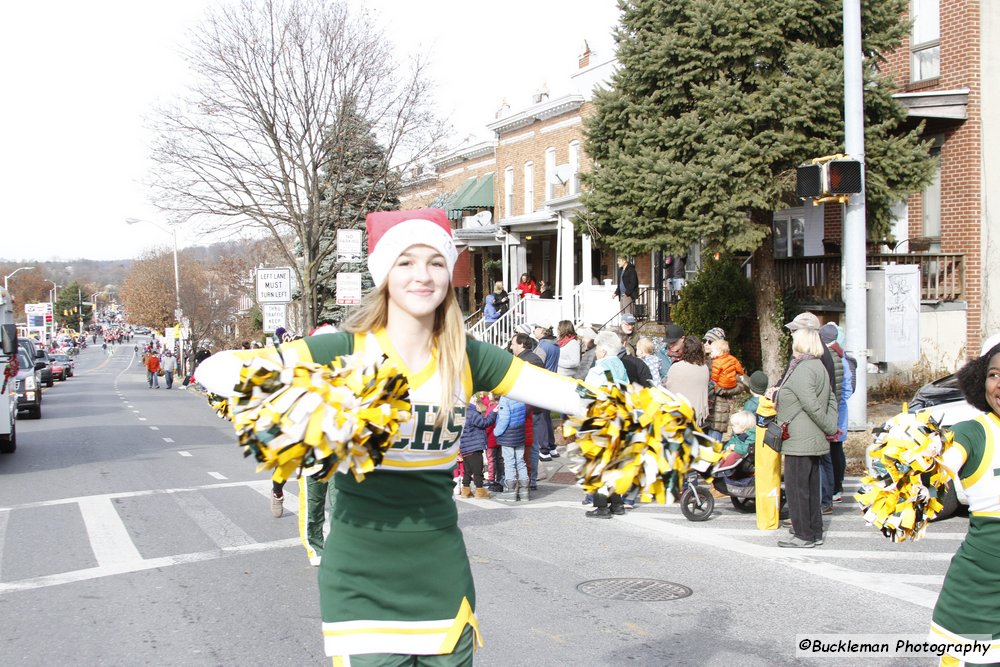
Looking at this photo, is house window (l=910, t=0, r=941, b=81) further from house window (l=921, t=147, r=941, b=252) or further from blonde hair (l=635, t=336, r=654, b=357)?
blonde hair (l=635, t=336, r=654, b=357)

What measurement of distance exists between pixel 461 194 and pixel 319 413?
36625mm

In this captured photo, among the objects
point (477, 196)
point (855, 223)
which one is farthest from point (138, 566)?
point (477, 196)

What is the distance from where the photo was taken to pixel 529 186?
110ft

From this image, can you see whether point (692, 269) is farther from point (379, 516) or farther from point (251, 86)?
point (379, 516)

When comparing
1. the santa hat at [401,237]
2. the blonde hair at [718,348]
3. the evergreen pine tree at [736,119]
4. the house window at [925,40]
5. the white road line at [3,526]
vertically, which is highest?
the house window at [925,40]

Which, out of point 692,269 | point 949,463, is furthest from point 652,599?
point 692,269

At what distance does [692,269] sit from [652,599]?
1783 cm

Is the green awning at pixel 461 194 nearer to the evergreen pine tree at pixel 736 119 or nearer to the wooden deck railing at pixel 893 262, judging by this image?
the wooden deck railing at pixel 893 262

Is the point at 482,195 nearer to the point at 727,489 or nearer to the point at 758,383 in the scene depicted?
the point at 727,489

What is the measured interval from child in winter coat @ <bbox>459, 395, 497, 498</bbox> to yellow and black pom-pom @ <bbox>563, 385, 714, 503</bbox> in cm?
752

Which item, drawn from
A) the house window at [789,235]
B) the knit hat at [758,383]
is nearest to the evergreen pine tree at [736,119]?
the house window at [789,235]

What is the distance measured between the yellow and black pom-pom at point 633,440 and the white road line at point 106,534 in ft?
19.9

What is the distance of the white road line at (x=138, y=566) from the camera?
739 cm

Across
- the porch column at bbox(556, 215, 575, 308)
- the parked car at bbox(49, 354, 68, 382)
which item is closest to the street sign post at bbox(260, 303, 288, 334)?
the porch column at bbox(556, 215, 575, 308)
